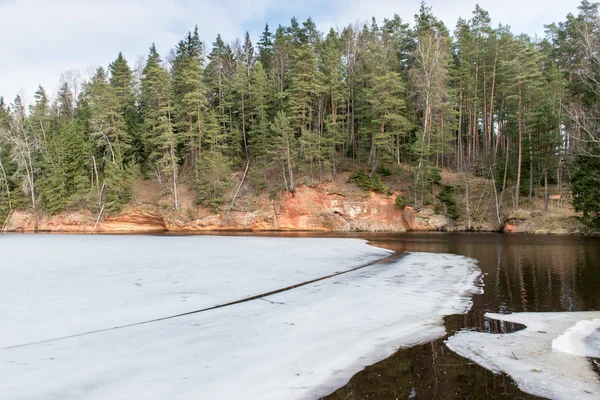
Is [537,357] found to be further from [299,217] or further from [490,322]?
[299,217]

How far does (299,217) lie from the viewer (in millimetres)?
33031

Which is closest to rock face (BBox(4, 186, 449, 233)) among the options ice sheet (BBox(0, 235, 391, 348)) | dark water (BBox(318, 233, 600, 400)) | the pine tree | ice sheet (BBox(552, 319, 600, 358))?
the pine tree

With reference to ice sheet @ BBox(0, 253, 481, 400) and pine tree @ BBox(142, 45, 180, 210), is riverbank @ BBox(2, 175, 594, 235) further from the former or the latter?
ice sheet @ BBox(0, 253, 481, 400)

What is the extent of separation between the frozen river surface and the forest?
23505 millimetres

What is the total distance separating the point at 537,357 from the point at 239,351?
4018 mm

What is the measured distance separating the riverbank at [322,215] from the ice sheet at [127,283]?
17795mm

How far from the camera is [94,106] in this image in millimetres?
40531

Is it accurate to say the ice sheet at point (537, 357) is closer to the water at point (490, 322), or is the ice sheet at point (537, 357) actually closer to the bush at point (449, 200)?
the water at point (490, 322)

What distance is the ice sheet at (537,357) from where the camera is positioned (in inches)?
140

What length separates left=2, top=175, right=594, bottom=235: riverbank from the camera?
29156mm

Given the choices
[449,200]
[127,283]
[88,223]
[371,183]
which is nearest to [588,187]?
[449,200]

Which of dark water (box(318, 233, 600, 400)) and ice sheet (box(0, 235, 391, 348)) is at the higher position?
ice sheet (box(0, 235, 391, 348))

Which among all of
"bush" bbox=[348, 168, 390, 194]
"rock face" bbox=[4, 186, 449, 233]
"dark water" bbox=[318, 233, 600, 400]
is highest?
"bush" bbox=[348, 168, 390, 194]

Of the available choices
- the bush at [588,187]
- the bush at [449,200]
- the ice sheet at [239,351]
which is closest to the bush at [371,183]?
the bush at [449,200]
